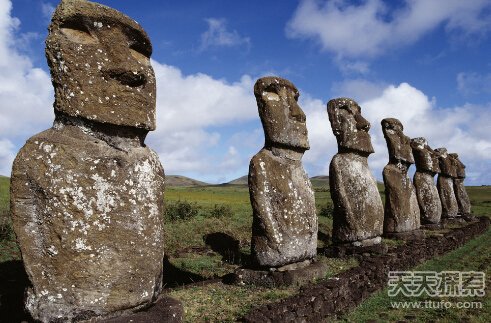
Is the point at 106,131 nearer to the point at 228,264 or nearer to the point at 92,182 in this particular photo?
the point at 92,182

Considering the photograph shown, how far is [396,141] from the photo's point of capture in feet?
49.9

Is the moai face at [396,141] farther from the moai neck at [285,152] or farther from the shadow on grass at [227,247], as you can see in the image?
the moai neck at [285,152]

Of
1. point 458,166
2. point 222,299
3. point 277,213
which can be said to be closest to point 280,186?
point 277,213

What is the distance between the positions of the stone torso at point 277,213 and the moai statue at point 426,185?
1141cm

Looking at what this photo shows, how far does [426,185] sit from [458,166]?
8105mm

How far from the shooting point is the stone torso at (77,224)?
13.5 ft

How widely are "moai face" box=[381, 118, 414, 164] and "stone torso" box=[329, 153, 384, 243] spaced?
3927 mm

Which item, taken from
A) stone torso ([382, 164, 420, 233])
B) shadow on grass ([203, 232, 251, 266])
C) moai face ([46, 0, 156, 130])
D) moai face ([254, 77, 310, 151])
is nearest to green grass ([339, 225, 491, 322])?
stone torso ([382, 164, 420, 233])

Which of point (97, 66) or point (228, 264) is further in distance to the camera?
point (228, 264)

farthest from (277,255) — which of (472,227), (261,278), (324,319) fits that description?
(472,227)

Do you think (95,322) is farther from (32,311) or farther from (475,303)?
(475,303)

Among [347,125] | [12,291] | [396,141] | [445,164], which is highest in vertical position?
[445,164]

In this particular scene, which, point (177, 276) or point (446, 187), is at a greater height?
point (446, 187)

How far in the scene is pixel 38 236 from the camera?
415cm
